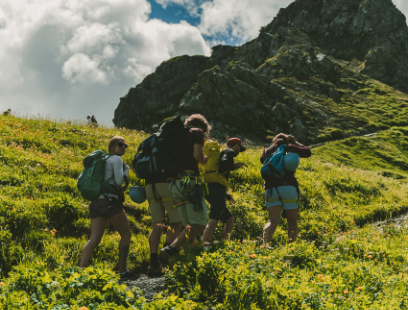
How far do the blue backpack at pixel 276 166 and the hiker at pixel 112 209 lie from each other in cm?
294

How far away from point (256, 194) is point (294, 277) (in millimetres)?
5945

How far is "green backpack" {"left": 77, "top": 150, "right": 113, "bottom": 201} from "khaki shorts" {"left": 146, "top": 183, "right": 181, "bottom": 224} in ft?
2.65

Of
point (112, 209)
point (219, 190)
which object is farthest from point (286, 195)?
point (112, 209)

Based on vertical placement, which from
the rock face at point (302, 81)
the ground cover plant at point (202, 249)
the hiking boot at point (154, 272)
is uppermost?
the rock face at point (302, 81)

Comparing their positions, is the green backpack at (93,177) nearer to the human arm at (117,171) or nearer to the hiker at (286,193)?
the human arm at (117,171)

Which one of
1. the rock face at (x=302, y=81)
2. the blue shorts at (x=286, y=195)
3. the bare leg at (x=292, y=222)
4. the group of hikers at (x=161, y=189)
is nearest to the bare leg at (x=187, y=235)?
the group of hikers at (x=161, y=189)

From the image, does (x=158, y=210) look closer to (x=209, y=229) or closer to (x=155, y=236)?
(x=155, y=236)

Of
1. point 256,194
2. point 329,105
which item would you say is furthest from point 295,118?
point 256,194

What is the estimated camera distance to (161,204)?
5094mm

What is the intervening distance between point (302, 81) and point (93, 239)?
139677 millimetres

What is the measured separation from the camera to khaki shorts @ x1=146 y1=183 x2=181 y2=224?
4.97 metres

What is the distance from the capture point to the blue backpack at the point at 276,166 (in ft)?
19.0

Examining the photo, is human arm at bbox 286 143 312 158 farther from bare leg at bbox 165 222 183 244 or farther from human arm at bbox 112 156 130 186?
human arm at bbox 112 156 130 186

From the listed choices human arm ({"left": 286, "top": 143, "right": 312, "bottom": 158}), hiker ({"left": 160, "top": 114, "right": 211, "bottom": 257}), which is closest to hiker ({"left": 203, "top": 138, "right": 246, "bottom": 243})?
hiker ({"left": 160, "top": 114, "right": 211, "bottom": 257})
